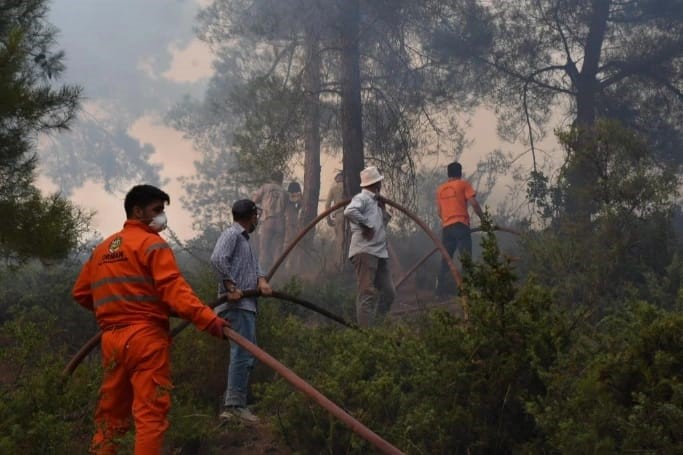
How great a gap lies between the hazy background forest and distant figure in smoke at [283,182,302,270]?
0.20 metres

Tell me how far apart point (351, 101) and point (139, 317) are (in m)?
9.42

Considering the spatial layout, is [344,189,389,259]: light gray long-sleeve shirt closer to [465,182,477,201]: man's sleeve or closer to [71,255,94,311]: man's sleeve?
[465,182,477,201]: man's sleeve

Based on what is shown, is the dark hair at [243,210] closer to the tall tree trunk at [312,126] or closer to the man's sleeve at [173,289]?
the man's sleeve at [173,289]

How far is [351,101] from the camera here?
13109 millimetres

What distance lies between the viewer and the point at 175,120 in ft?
97.0

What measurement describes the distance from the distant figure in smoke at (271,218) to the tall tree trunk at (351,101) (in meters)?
1.18

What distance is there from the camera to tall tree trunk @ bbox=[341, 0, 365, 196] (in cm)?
1301

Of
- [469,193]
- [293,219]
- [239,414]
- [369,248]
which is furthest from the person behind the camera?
[293,219]

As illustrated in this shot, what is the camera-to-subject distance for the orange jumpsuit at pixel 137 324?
3.97 m

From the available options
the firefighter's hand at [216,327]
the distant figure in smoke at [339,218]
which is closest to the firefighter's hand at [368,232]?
the firefighter's hand at [216,327]

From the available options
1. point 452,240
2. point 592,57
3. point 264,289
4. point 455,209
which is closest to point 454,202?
point 455,209

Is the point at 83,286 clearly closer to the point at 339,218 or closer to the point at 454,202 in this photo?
the point at 454,202

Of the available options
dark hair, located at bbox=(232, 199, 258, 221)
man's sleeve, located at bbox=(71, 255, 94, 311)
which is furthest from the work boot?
man's sleeve, located at bbox=(71, 255, 94, 311)

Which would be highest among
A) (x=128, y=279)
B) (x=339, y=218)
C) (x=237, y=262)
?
(x=339, y=218)
